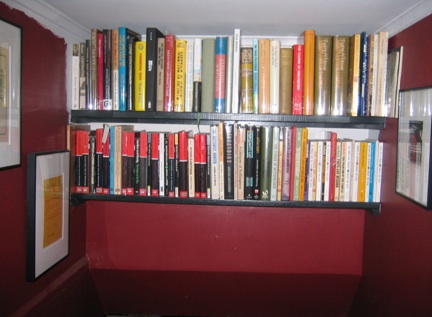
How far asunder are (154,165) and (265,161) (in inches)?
21.4

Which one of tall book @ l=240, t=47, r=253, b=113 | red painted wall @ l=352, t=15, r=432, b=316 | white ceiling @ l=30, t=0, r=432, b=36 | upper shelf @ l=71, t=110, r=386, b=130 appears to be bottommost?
red painted wall @ l=352, t=15, r=432, b=316

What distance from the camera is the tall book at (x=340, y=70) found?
1.62 meters

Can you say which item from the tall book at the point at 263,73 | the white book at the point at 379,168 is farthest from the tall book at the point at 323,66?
the white book at the point at 379,168

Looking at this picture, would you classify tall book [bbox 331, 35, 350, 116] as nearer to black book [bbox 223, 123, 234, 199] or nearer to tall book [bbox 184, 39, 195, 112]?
black book [bbox 223, 123, 234, 199]

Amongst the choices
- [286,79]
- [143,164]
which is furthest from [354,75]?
[143,164]

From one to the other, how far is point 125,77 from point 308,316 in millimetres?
1670

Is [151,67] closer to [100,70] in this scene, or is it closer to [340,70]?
[100,70]

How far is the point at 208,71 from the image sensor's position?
1675mm

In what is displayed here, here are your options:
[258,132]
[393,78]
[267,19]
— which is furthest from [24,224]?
[393,78]

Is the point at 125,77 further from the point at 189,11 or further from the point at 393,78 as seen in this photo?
the point at 393,78

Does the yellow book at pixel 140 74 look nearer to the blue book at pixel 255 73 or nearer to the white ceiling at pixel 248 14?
the white ceiling at pixel 248 14

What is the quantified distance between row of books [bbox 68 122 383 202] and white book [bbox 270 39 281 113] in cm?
11

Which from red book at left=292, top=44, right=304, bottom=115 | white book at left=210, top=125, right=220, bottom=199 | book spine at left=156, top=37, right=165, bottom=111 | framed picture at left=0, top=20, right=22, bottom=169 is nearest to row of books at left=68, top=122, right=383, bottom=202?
white book at left=210, top=125, right=220, bottom=199

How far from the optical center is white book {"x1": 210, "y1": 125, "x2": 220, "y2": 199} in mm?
1676
